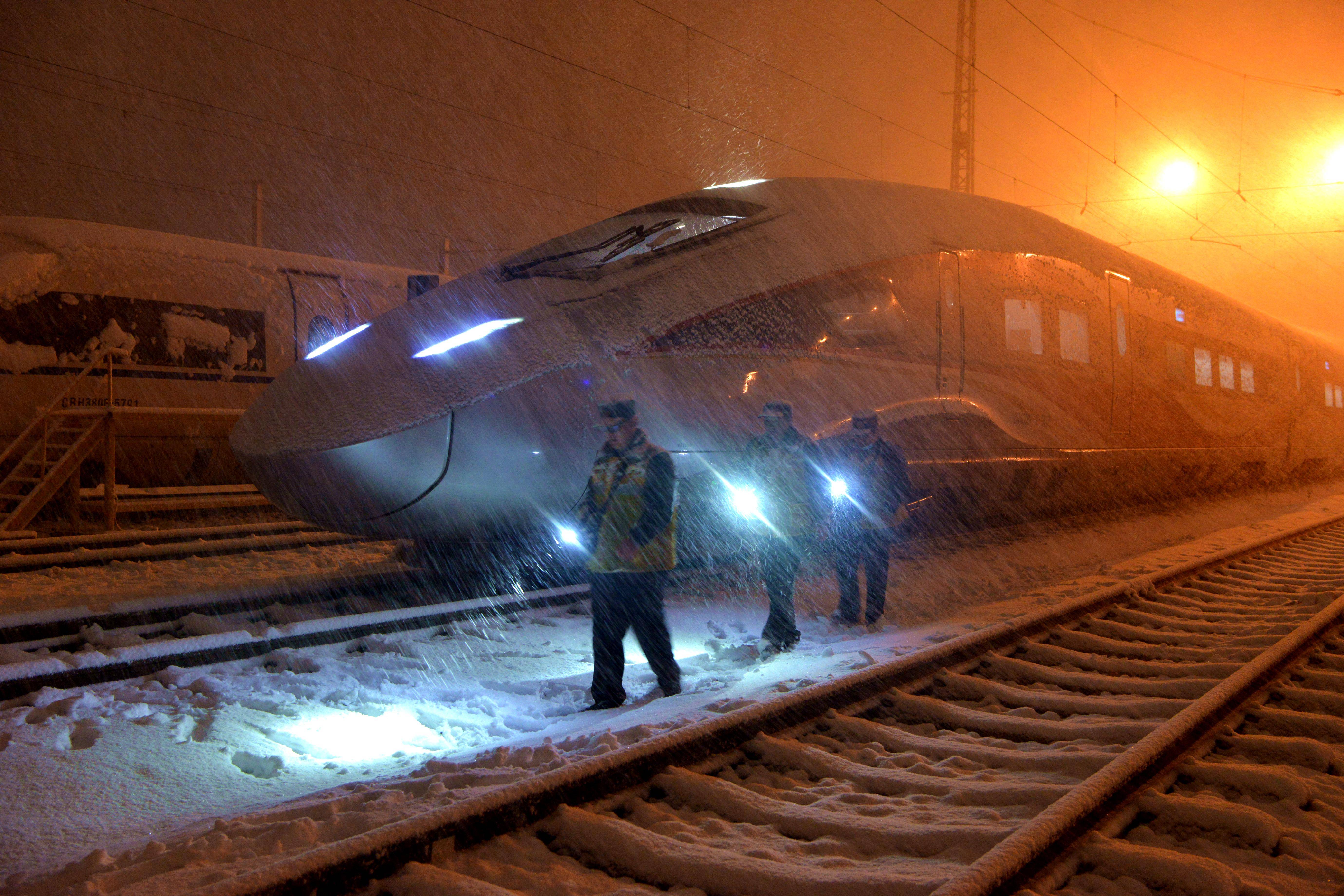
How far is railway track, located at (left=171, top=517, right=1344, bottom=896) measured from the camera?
77.9 inches

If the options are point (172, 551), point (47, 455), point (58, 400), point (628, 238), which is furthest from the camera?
point (47, 455)

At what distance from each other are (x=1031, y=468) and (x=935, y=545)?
1129 millimetres

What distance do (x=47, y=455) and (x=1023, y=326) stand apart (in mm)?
8569

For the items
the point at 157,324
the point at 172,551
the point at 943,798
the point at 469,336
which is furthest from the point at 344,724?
the point at 157,324

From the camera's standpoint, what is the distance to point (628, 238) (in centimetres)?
527

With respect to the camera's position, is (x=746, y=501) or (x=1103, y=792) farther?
(x=746, y=501)

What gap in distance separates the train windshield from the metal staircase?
459cm

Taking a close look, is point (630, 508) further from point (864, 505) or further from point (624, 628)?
point (864, 505)

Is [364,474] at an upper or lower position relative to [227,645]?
upper

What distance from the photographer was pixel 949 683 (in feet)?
11.9

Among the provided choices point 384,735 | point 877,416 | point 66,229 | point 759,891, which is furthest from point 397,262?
point 759,891

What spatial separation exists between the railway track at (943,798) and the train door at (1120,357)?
4.22m

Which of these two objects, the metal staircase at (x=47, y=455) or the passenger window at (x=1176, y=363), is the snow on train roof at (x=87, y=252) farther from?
the passenger window at (x=1176, y=363)

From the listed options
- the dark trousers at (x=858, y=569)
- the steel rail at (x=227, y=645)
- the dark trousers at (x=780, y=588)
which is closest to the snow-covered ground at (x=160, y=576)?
the steel rail at (x=227, y=645)
